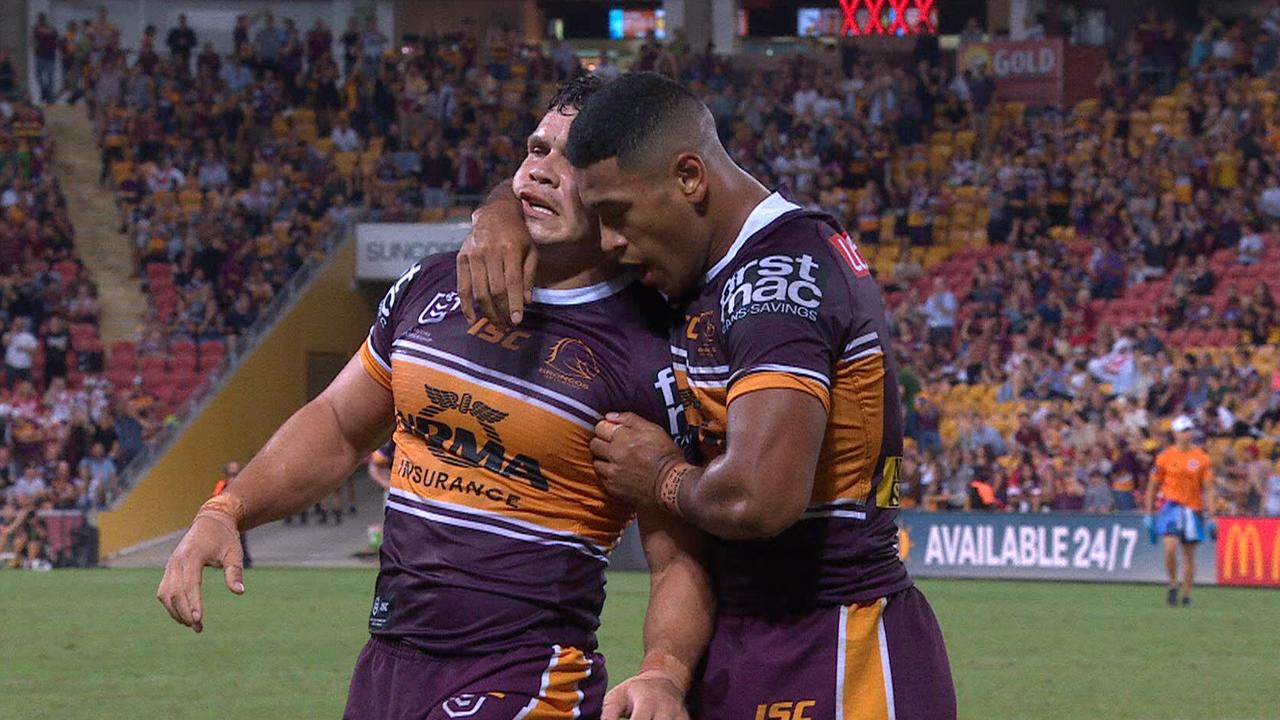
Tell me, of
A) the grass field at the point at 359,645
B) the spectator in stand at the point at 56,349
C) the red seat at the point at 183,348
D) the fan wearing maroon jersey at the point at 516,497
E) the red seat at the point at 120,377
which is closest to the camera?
the fan wearing maroon jersey at the point at 516,497

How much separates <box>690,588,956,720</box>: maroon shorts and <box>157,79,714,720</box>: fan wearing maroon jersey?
231 mm

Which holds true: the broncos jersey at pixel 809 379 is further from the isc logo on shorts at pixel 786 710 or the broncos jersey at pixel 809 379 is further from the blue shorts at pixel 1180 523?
the blue shorts at pixel 1180 523

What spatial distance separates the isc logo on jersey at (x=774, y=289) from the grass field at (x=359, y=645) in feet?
24.9

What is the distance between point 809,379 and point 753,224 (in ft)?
1.36

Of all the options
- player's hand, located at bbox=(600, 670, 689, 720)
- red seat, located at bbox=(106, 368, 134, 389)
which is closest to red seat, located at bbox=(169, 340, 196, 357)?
red seat, located at bbox=(106, 368, 134, 389)

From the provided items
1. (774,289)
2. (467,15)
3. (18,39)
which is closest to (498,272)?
(774,289)

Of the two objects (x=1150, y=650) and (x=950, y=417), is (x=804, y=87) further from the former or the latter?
(x=1150, y=650)

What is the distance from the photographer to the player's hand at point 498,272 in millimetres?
4066

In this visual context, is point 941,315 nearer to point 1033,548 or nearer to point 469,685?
point 1033,548

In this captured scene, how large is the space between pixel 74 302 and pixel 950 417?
553 inches

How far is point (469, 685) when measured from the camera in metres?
4.08

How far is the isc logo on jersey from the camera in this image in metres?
3.56

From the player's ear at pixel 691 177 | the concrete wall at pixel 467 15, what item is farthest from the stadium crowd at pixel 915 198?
the player's ear at pixel 691 177

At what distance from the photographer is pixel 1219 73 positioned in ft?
102
